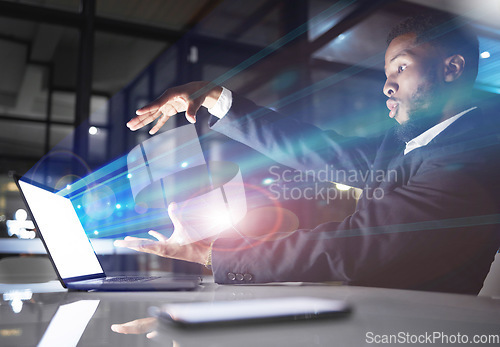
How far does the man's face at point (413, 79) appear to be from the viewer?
4.29 ft

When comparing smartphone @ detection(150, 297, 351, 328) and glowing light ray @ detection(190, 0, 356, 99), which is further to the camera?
glowing light ray @ detection(190, 0, 356, 99)

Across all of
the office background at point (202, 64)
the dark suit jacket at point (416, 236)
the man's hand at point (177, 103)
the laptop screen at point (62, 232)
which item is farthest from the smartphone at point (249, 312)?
the office background at point (202, 64)

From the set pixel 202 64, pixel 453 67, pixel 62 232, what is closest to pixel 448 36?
pixel 453 67

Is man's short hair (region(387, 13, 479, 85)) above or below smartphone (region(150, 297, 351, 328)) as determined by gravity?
above

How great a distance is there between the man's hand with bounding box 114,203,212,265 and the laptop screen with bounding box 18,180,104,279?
14 cm

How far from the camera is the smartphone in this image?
35 cm

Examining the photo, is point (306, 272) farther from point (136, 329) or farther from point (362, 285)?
point (136, 329)

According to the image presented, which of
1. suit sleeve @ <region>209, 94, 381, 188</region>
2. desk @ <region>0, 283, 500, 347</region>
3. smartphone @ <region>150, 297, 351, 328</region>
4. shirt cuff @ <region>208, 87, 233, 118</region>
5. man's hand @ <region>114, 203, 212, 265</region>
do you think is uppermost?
shirt cuff @ <region>208, 87, 233, 118</region>

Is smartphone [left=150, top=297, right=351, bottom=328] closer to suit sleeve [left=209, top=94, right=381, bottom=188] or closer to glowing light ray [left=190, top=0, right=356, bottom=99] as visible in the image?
suit sleeve [left=209, top=94, right=381, bottom=188]

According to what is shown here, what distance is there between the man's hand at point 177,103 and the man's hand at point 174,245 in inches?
12.4

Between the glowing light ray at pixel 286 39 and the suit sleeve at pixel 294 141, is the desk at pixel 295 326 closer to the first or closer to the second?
the suit sleeve at pixel 294 141

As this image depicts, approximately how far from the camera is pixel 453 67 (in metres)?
1.29

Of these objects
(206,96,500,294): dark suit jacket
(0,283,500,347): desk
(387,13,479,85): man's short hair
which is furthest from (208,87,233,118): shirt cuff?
(0,283,500,347): desk

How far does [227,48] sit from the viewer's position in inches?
145
